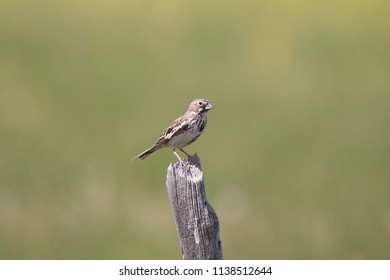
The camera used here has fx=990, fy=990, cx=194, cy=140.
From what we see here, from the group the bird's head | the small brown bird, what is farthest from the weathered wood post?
the bird's head

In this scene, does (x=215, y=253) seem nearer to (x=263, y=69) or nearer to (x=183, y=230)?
(x=183, y=230)

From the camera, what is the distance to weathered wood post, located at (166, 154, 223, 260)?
6984mm

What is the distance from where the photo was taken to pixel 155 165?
1348 cm

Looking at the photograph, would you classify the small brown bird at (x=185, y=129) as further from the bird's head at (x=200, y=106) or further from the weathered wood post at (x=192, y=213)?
the weathered wood post at (x=192, y=213)

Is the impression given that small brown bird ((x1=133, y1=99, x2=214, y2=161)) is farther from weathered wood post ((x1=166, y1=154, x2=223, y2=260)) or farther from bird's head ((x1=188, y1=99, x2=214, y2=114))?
weathered wood post ((x1=166, y1=154, x2=223, y2=260))

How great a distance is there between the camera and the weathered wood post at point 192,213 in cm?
698

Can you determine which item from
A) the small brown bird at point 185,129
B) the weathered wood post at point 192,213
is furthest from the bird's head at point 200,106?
the weathered wood post at point 192,213

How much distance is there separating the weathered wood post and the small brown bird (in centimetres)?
153

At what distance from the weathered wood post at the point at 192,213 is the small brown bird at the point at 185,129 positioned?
5.03 ft

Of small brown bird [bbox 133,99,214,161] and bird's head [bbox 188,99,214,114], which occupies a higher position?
bird's head [bbox 188,99,214,114]

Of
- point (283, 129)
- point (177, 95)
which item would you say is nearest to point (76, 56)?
point (177, 95)

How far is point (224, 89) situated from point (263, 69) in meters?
1.04

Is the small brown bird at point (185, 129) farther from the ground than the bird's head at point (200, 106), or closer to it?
closer to it

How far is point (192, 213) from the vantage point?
6996mm
